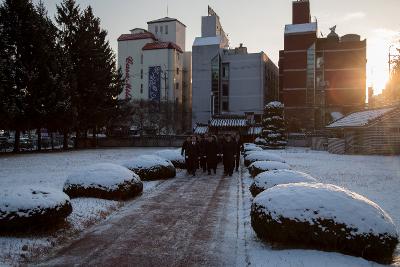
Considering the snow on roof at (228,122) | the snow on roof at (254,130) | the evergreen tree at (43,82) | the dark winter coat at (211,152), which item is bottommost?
the dark winter coat at (211,152)

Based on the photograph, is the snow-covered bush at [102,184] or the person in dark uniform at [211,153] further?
the person in dark uniform at [211,153]

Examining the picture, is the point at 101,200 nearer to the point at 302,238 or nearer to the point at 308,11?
the point at 302,238

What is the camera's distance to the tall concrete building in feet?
224

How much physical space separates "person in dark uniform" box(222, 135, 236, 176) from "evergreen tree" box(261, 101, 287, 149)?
2517 centimetres

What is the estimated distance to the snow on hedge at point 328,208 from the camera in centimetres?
582

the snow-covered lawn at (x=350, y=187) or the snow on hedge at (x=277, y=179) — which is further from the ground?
the snow on hedge at (x=277, y=179)

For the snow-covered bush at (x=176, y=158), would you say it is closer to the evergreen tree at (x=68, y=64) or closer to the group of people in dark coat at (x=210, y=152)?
the group of people in dark coat at (x=210, y=152)

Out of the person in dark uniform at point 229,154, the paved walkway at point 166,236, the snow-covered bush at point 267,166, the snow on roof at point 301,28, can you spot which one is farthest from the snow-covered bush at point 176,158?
the snow on roof at point 301,28

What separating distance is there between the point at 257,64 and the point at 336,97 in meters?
16.5

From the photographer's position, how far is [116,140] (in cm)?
5294

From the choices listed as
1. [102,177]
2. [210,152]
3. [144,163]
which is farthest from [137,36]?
[102,177]

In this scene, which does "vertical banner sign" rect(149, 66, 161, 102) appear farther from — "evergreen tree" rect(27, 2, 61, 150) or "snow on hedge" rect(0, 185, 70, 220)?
"snow on hedge" rect(0, 185, 70, 220)

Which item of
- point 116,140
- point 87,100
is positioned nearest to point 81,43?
point 87,100

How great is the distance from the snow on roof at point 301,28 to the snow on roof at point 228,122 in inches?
715
